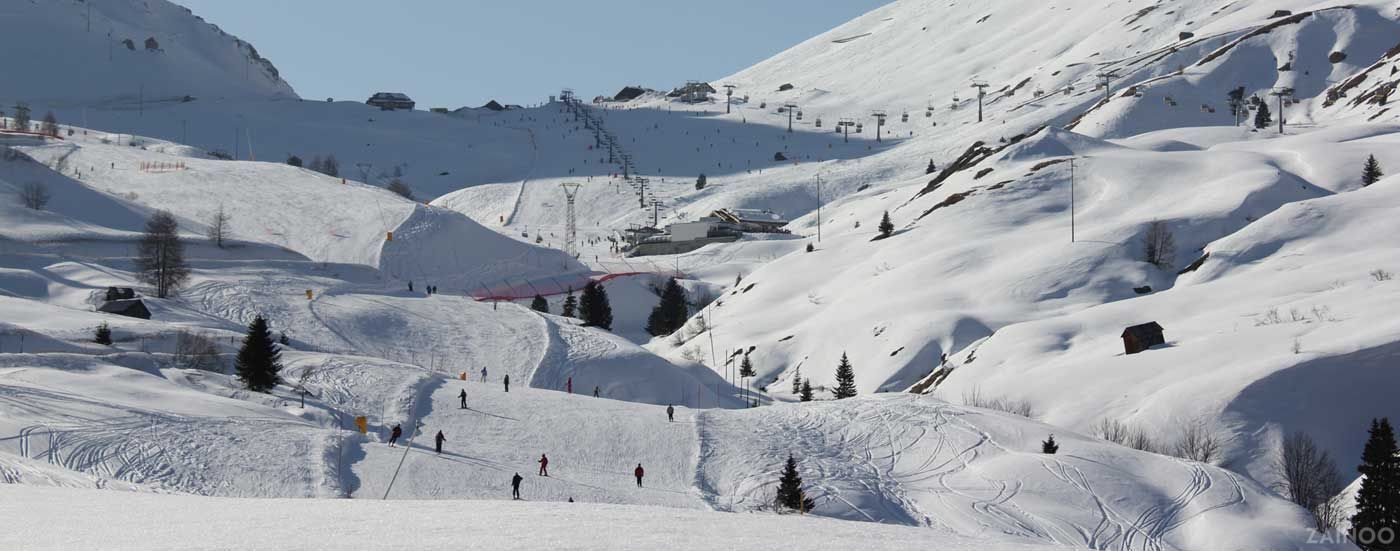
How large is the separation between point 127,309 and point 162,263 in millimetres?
10821

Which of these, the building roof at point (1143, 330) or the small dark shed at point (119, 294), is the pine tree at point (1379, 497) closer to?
the building roof at point (1143, 330)

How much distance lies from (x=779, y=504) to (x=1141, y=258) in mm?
46953

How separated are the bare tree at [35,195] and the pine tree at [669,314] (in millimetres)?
42343

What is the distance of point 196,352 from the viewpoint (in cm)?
5741

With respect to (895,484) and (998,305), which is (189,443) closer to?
(895,484)

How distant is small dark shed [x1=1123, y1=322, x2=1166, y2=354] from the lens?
195ft

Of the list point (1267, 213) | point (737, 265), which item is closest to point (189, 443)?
point (1267, 213)

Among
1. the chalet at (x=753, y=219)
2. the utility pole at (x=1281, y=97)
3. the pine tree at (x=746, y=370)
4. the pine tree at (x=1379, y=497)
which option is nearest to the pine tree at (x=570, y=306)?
the pine tree at (x=746, y=370)

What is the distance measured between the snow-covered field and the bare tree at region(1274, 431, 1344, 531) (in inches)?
29.1

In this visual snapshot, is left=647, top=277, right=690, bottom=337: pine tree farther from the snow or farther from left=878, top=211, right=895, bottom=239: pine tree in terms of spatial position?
the snow

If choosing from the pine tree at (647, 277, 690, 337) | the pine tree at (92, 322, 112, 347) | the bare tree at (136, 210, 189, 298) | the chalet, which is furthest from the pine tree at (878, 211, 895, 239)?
the pine tree at (92, 322, 112, 347)

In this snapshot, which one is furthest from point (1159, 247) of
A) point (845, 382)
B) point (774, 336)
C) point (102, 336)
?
point (102, 336)

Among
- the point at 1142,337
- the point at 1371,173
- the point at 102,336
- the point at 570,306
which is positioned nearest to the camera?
the point at 102,336

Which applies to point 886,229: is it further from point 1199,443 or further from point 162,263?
point 1199,443
